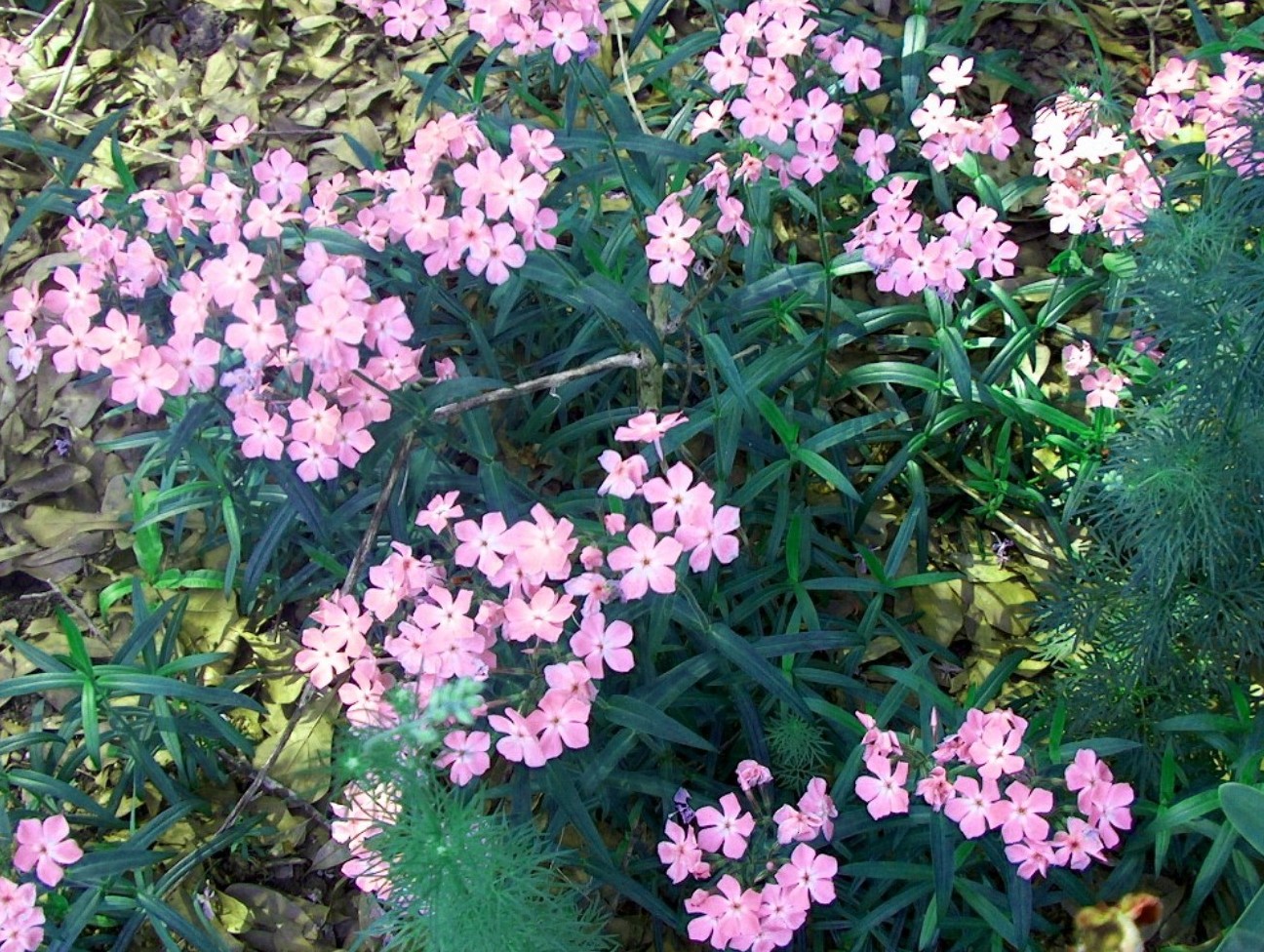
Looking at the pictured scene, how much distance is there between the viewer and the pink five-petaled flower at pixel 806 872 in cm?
243

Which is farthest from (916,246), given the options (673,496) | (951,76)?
(673,496)

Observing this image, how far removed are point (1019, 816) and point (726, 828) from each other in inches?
23.3

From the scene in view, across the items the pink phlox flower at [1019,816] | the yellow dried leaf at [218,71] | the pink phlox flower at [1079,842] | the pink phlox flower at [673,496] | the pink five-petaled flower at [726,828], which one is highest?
the yellow dried leaf at [218,71]

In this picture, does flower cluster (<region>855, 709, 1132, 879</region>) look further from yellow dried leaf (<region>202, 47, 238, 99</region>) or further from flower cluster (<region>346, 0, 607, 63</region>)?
yellow dried leaf (<region>202, 47, 238, 99</region>)

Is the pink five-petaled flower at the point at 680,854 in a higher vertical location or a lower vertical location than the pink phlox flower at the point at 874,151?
lower

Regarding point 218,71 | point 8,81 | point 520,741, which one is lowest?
point 520,741

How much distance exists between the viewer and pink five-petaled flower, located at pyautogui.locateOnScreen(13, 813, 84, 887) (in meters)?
2.47

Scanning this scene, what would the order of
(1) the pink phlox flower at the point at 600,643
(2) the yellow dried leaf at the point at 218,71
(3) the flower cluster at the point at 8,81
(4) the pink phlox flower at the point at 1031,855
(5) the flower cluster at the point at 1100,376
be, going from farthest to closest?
(2) the yellow dried leaf at the point at 218,71 < (5) the flower cluster at the point at 1100,376 < (3) the flower cluster at the point at 8,81 < (4) the pink phlox flower at the point at 1031,855 < (1) the pink phlox flower at the point at 600,643

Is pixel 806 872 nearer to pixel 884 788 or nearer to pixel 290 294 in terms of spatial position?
pixel 884 788

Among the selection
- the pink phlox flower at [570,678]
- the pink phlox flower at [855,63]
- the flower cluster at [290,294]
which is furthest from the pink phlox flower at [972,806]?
the pink phlox flower at [855,63]

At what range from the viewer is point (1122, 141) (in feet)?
10.2

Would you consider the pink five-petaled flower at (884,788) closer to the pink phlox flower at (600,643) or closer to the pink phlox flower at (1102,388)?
the pink phlox flower at (600,643)

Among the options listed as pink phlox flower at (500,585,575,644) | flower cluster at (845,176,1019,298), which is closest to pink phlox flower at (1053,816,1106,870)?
pink phlox flower at (500,585,575,644)

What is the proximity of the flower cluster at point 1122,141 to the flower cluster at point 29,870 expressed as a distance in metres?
2.82
